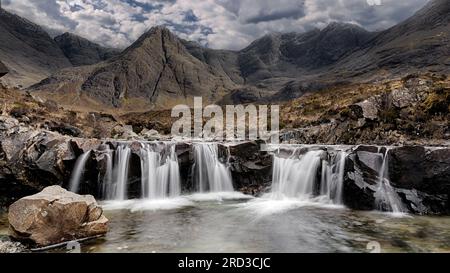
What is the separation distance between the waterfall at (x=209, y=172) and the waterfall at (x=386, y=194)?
36.3 ft

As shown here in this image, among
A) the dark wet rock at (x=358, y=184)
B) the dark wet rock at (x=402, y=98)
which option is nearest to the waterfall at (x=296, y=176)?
the dark wet rock at (x=358, y=184)

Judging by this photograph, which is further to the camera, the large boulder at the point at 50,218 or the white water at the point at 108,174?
the white water at the point at 108,174

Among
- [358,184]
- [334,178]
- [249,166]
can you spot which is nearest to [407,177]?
[358,184]

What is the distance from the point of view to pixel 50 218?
1501cm

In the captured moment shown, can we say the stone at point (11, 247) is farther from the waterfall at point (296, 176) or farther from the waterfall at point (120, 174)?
the waterfall at point (296, 176)

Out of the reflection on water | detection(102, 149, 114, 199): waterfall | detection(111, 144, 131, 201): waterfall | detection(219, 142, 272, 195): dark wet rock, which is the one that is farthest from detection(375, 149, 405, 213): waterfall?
detection(102, 149, 114, 199): waterfall

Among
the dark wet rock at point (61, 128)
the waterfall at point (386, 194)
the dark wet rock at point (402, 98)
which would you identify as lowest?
the waterfall at point (386, 194)

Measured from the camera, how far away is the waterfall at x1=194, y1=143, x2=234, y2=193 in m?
29.2

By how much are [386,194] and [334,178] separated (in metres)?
3.61

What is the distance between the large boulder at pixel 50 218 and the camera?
14.6 metres

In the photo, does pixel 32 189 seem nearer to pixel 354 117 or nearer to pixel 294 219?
pixel 294 219

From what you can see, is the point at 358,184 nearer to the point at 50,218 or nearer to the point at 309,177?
the point at 309,177

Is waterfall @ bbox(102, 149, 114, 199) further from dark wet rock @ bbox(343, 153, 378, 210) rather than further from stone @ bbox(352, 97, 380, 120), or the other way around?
stone @ bbox(352, 97, 380, 120)
